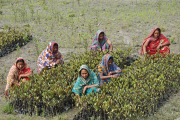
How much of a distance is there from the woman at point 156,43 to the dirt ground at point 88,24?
0.85m

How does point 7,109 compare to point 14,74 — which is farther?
point 14,74

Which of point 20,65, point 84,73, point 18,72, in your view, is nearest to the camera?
point 84,73

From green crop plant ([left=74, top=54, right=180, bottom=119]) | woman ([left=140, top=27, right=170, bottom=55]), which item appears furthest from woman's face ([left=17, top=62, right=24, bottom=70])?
woman ([left=140, top=27, right=170, bottom=55])

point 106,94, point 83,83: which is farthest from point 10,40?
point 106,94

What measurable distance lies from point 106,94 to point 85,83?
57 centimetres

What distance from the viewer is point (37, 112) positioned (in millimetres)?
5051

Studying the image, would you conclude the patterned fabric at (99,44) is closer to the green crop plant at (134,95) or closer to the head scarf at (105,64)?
the green crop plant at (134,95)

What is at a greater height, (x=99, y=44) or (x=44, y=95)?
(x=99, y=44)

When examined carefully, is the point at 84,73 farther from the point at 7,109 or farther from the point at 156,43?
the point at 156,43

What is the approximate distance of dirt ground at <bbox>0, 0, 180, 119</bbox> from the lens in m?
9.26

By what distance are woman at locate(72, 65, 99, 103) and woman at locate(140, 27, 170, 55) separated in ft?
10.1

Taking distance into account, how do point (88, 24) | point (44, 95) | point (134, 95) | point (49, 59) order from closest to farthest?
point (134, 95)
point (44, 95)
point (49, 59)
point (88, 24)

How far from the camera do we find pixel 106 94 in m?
5.26

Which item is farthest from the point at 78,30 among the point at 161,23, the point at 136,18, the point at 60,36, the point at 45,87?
the point at 45,87
